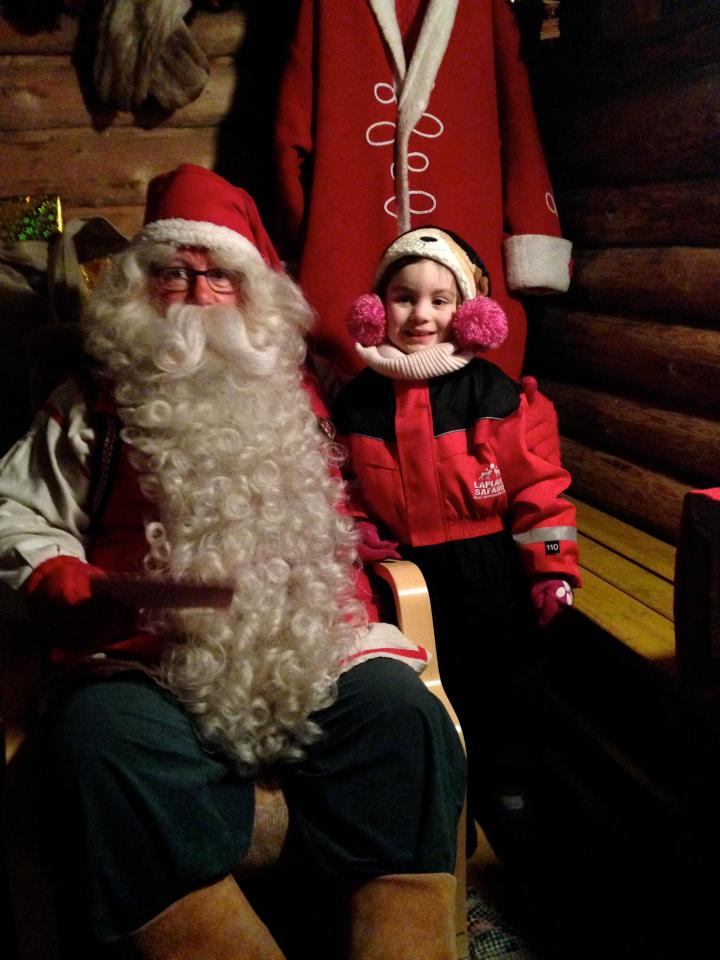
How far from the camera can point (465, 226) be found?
2.29 m

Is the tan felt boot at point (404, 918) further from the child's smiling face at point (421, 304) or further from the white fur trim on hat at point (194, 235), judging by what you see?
the white fur trim on hat at point (194, 235)

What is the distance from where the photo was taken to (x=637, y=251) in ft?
7.25

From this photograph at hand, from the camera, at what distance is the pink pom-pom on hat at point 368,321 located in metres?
1.74

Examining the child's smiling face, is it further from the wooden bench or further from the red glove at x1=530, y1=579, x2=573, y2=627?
the wooden bench

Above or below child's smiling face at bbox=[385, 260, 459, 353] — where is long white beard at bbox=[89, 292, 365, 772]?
below

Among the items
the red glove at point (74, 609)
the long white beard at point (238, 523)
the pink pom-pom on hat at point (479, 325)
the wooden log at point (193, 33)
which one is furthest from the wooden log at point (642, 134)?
the red glove at point (74, 609)

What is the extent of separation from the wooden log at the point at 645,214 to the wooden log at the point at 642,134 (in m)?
0.03

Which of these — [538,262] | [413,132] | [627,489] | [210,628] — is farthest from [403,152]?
[210,628]

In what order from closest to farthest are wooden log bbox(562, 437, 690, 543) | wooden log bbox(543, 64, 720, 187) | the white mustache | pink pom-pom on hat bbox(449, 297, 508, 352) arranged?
the white mustache < pink pom-pom on hat bbox(449, 297, 508, 352) < wooden log bbox(543, 64, 720, 187) < wooden log bbox(562, 437, 690, 543)

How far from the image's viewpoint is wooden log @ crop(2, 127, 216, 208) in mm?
2301

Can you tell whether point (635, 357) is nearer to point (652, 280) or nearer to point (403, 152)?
point (652, 280)

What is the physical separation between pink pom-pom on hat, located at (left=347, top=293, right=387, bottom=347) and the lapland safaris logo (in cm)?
37

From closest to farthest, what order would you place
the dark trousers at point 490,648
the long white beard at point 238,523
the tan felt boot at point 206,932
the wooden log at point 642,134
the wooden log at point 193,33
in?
the tan felt boot at point 206,932
the long white beard at point 238,523
the dark trousers at point 490,648
the wooden log at point 642,134
the wooden log at point 193,33

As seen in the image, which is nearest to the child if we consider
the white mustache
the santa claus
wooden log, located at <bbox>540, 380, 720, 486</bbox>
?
the santa claus
